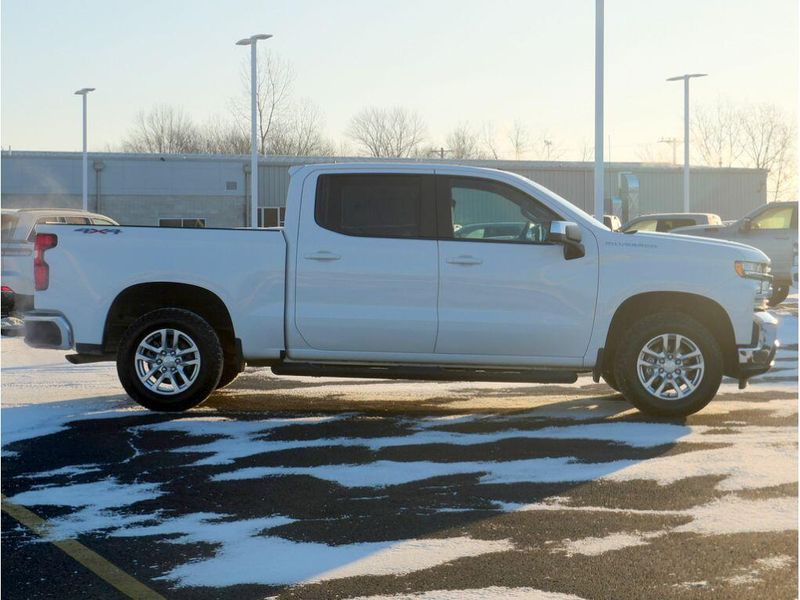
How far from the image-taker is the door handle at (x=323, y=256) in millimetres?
9594

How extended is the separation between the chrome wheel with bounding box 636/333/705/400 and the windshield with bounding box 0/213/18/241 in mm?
11453

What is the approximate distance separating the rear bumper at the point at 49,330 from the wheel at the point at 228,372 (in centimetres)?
132

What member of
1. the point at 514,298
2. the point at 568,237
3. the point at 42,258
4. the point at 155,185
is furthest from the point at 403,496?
the point at 155,185

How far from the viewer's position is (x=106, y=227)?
32.2 ft

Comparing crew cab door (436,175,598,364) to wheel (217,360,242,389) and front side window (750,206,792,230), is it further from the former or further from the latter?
front side window (750,206,792,230)

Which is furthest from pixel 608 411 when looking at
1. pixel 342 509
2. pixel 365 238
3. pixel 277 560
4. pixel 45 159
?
pixel 45 159

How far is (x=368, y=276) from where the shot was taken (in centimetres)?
955

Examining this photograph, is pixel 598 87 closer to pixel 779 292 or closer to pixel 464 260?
pixel 779 292

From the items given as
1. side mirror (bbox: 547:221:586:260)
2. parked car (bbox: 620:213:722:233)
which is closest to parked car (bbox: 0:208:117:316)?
side mirror (bbox: 547:221:586:260)

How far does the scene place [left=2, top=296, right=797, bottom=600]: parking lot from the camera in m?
5.25

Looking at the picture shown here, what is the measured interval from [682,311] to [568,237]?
1212mm

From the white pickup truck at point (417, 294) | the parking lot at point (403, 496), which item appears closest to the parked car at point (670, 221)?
the parking lot at point (403, 496)

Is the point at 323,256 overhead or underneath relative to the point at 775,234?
underneath

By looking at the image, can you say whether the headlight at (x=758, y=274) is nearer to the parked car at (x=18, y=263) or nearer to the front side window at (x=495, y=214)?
the front side window at (x=495, y=214)
